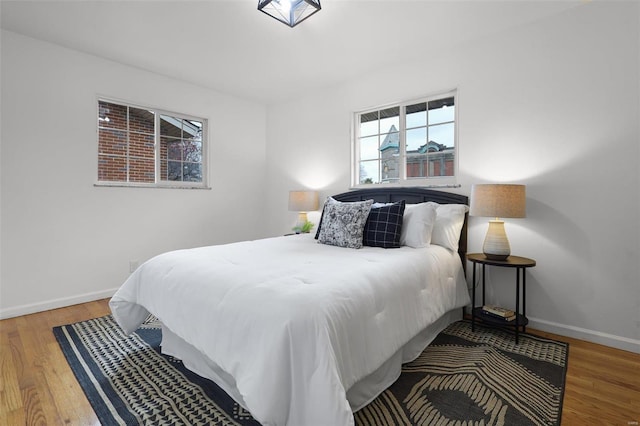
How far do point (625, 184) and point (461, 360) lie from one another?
5.79ft

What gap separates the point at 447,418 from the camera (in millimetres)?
1453

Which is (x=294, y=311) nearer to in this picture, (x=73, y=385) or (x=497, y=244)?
(x=73, y=385)

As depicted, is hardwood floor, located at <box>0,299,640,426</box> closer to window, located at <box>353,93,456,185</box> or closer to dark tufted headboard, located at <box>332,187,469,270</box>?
dark tufted headboard, located at <box>332,187,469,270</box>

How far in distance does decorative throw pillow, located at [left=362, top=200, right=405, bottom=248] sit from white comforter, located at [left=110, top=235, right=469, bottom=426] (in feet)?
0.53

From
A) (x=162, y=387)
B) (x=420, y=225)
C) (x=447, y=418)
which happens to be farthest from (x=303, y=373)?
(x=420, y=225)

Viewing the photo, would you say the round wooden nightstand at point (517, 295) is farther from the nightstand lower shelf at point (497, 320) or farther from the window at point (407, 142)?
the window at point (407, 142)

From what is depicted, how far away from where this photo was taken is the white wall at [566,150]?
2.17m

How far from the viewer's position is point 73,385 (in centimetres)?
173

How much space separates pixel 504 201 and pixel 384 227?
93cm

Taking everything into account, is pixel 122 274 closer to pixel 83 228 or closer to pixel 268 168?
pixel 83 228

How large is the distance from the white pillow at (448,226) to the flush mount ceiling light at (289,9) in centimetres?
184

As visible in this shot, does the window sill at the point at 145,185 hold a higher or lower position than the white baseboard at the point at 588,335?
higher

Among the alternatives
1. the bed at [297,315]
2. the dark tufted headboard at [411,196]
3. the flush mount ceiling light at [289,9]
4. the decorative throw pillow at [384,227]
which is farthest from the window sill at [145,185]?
the decorative throw pillow at [384,227]

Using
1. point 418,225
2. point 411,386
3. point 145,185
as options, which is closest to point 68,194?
point 145,185
